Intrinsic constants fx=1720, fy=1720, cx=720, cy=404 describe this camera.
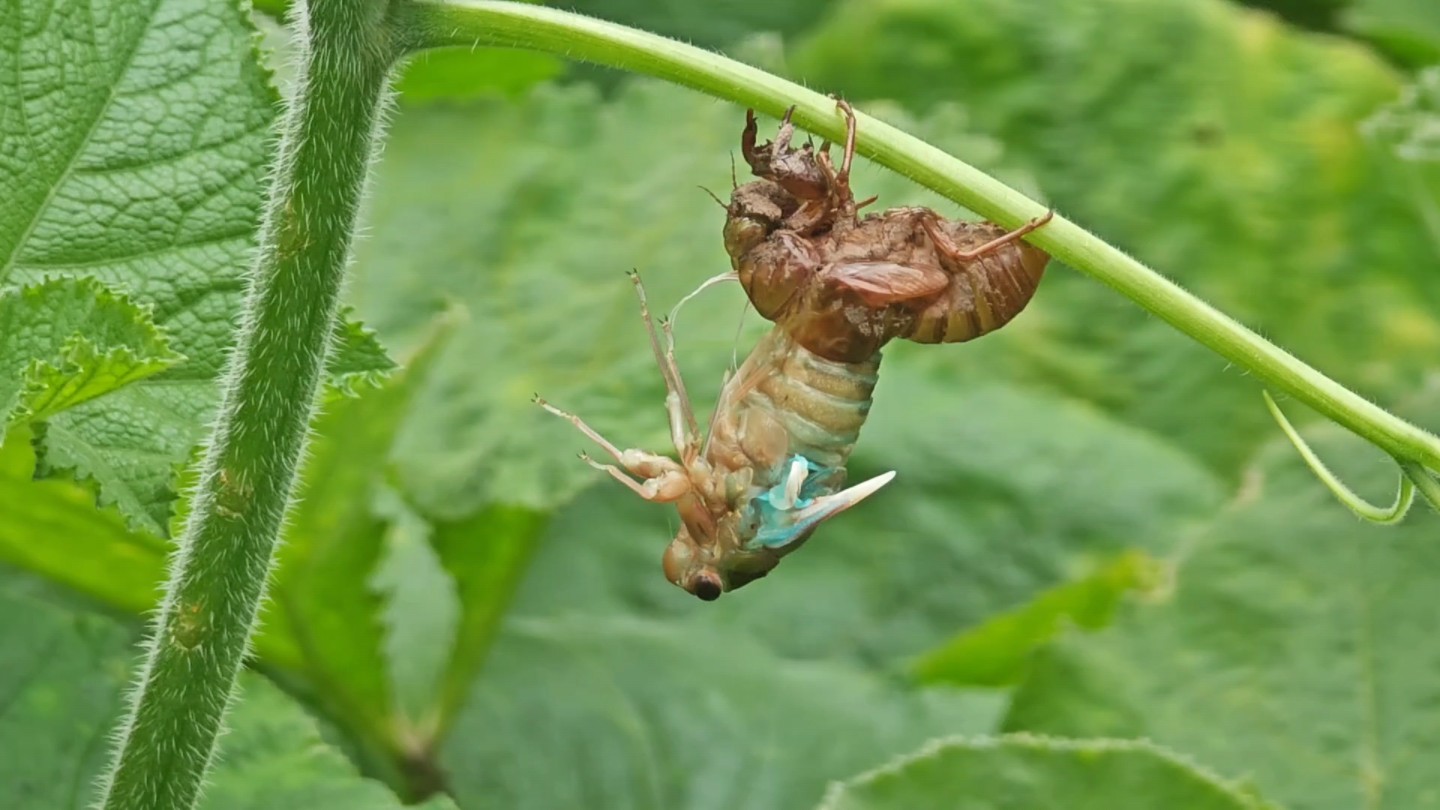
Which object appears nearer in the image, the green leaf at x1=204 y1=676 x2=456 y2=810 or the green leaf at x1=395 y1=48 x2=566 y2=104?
the green leaf at x1=204 y1=676 x2=456 y2=810

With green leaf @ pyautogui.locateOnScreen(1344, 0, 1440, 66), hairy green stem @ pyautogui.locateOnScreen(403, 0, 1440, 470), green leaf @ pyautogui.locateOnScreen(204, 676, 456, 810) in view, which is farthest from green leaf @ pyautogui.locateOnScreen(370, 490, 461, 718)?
green leaf @ pyautogui.locateOnScreen(1344, 0, 1440, 66)

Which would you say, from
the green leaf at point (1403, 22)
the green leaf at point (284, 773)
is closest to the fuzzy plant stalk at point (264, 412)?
the green leaf at point (284, 773)

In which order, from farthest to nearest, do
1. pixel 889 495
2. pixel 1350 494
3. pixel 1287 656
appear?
1. pixel 889 495
2. pixel 1287 656
3. pixel 1350 494

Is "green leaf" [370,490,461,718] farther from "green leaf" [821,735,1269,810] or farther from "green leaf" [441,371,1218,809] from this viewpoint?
"green leaf" [821,735,1269,810]

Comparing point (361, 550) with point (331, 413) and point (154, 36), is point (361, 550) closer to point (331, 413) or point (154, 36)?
point (331, 413)

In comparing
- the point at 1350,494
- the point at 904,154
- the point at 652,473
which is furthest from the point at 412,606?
the point at 1350,494

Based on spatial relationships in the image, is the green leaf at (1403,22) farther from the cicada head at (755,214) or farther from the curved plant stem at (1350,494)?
the curved plant stem at (1350,494)

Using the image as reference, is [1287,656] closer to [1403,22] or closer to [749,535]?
[749,535]

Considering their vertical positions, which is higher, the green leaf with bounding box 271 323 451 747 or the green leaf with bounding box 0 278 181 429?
the green leaf with bounding box 0 278 181 429
